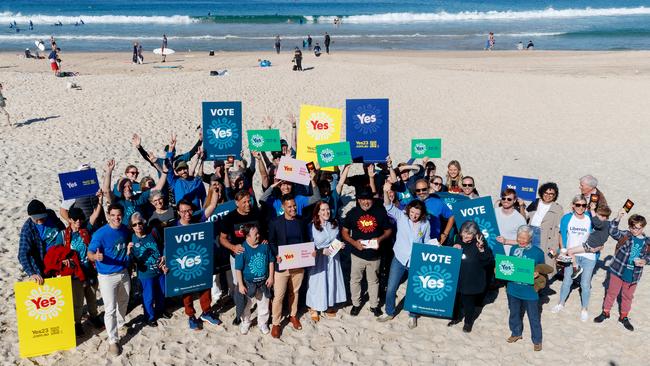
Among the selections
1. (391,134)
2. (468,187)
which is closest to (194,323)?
(468,187)

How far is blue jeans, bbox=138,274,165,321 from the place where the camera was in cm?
712

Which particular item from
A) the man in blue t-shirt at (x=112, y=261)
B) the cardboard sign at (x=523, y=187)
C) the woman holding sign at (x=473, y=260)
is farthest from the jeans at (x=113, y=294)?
the cardboard sign at (x=523, y=187)

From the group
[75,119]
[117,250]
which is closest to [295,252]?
[117,250]

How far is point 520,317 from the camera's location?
7.02 meters

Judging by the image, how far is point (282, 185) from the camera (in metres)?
7.90

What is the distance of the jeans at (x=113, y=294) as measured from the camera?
6.57m

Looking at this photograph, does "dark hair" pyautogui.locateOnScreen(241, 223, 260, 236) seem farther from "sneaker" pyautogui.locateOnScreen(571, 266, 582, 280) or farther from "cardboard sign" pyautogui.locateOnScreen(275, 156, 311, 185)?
"sneaker" pyautogui.locateOnScreen(571, 266, 582, 280)

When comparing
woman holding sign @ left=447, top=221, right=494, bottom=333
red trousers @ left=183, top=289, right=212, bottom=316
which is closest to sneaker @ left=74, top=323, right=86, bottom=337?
red trousers @ left=183, top=289, right=212, bottom=316

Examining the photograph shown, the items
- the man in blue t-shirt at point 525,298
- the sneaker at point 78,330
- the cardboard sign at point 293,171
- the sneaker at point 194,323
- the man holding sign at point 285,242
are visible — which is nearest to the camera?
the man in blue t-shirt at point 525,298

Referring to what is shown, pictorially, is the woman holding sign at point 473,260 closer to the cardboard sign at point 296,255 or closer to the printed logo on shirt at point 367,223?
the printed logo on shirt at point 367,223

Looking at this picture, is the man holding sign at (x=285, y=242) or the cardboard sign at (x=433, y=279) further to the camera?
the man holding sign at (x=285, y=242)

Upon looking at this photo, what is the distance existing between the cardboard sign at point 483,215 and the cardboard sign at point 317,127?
2.81 m

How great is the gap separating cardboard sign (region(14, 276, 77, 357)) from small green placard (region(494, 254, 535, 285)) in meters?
A: 5.38

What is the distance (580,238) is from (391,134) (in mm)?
11305
